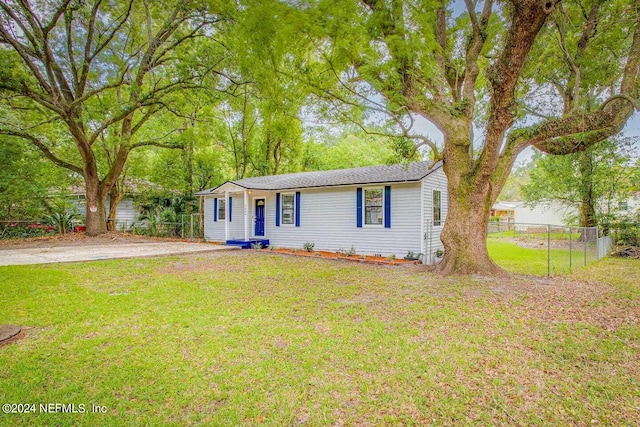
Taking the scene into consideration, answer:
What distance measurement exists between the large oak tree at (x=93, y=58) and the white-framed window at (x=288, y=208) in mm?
5541

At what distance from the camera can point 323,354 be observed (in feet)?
11.4

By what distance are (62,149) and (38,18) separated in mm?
8347

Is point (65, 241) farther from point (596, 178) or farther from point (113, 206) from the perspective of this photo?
point (596, 178)

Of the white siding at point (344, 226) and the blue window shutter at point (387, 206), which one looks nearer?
the white siding at point (344, 226)

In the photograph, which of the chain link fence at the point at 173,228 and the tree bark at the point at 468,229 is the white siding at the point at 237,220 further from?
the tree bark at the point at 468,229

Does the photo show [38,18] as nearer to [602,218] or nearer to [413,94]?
[413,94]

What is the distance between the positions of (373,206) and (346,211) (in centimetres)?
105

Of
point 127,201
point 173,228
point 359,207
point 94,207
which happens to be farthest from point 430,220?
point 127,201

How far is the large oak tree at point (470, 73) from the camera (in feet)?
21.0

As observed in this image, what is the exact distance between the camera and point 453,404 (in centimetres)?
264

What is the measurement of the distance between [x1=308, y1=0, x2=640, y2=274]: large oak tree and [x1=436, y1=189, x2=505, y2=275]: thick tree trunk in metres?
0.02

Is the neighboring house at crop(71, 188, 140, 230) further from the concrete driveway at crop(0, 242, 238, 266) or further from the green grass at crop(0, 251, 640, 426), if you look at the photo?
the green grass at crop(0, 251, 640, 426)

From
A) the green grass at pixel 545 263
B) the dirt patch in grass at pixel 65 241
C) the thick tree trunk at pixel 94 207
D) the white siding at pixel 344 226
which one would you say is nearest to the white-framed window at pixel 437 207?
the white siding at pixel 344 226

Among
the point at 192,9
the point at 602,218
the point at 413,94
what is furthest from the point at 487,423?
the point at 602,218
